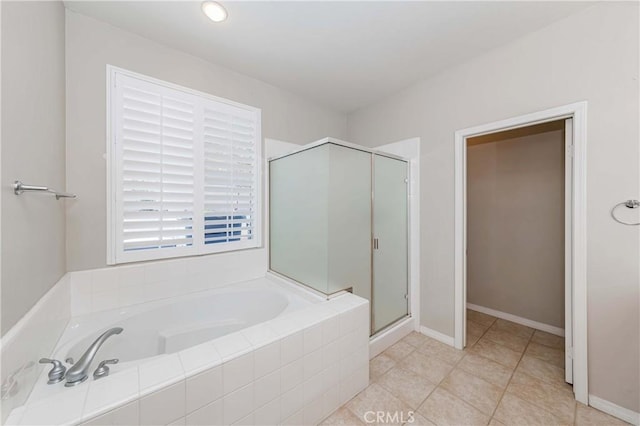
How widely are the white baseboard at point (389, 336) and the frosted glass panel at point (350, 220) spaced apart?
1.26 ft

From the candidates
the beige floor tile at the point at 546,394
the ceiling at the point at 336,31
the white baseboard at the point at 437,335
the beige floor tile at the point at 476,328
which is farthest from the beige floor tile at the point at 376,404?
the ceiling at the point at 336,31

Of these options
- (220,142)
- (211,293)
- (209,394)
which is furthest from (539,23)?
(211,293)

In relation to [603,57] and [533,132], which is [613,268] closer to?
[603,57]

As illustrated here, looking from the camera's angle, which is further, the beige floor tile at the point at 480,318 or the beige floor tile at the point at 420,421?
the beige floor tile at the point at 480,318

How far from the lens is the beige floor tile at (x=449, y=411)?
1.42m

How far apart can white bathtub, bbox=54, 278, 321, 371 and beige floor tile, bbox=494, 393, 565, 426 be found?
1329 mm

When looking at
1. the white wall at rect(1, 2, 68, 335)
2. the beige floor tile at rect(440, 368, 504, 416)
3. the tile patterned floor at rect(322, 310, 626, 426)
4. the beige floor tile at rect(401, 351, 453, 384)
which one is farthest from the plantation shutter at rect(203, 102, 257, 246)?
the beige floor tile at rect(440, 368, 504, 416)

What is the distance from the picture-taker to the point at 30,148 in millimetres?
1078

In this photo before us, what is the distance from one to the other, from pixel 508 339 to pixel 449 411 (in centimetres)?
132

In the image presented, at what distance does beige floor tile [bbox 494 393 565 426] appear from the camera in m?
1.40

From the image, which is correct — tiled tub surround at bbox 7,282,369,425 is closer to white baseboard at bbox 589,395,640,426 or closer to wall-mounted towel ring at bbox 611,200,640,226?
white baseboard at bbox 589,395,640,426

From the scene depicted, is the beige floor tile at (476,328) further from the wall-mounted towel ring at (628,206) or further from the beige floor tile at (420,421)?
the wall-mounted towel ring at (628,206)

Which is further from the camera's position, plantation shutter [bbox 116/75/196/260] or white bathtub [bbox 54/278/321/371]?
plantation shutter [bbox 116/75/196/260]

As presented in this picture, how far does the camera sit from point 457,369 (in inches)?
73.7
